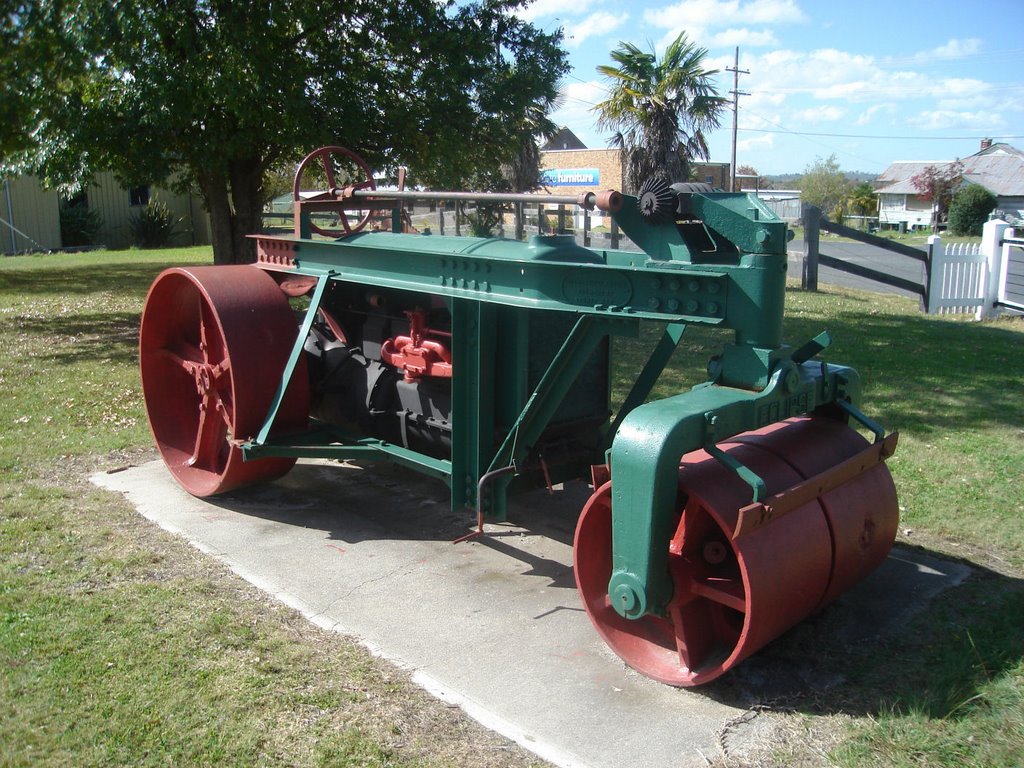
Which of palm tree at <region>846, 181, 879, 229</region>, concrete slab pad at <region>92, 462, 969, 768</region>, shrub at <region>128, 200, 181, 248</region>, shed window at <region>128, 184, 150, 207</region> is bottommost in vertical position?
concrete slab pad at <region>92, 462, 969, 768</region>

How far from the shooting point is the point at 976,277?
13617mm

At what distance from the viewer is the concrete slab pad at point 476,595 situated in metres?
3.31

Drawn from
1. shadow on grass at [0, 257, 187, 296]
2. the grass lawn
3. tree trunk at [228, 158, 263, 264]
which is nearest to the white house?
shadow on grass at [0, 257, 187, 296]

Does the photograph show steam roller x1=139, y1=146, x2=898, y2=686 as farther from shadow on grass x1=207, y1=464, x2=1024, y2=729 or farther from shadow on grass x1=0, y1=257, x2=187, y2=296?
shadow on grass x1=0, y1=257, x2=187, y2=296

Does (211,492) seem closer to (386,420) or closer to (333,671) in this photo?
(386,420)

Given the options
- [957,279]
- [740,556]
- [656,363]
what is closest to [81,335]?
[656,363]

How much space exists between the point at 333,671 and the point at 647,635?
4.07 ft

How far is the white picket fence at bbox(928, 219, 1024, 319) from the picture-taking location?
44.0 ft

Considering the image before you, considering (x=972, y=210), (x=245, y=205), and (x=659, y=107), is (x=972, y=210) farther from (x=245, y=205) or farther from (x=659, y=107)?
(x=245, y=205)

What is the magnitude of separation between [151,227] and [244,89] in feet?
65.7

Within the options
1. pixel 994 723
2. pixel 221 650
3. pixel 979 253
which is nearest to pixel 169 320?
pixel 221 650

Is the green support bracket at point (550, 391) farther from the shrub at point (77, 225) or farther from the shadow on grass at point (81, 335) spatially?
the shrub at point (77, 225)

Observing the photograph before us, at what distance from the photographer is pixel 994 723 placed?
310 cm

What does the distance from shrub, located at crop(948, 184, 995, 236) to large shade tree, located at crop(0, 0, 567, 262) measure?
33.8 metres
